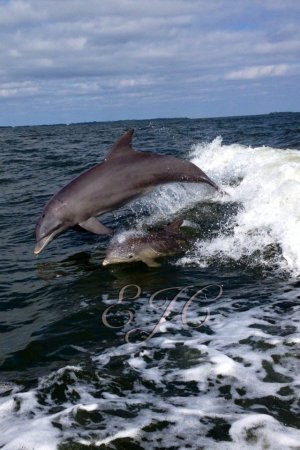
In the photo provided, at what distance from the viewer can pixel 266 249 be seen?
7.84 m

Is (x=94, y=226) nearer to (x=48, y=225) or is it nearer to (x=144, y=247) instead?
(x=48, y=225)

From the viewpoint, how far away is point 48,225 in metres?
8.75

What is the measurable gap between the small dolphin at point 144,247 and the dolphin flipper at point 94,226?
288mm

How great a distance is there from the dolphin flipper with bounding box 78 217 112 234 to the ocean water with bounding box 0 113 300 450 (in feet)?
1.28

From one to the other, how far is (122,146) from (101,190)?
2.83ft

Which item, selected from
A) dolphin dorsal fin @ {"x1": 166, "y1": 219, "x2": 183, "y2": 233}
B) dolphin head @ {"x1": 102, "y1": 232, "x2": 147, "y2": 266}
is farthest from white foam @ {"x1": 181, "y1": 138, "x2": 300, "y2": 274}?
dolphin head @ {"x1": 102, "y1": 232, "x2": 147, "y2": 266}

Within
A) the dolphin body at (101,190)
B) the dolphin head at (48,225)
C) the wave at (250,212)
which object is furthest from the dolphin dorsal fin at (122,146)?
the wave at (250,212)

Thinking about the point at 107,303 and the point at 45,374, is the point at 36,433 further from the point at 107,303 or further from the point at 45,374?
the point at 107,303

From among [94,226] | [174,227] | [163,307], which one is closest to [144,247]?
[174,227]

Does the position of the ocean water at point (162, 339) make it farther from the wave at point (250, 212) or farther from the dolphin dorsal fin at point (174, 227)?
the dolphin dorsal fin at point (174, 227)

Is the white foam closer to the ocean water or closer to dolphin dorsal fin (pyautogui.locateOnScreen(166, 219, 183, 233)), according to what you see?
the ocean water

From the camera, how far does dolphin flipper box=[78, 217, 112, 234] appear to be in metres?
8.71

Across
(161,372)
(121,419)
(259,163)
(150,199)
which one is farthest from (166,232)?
(259,163)

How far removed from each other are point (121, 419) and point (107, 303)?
268 cm
